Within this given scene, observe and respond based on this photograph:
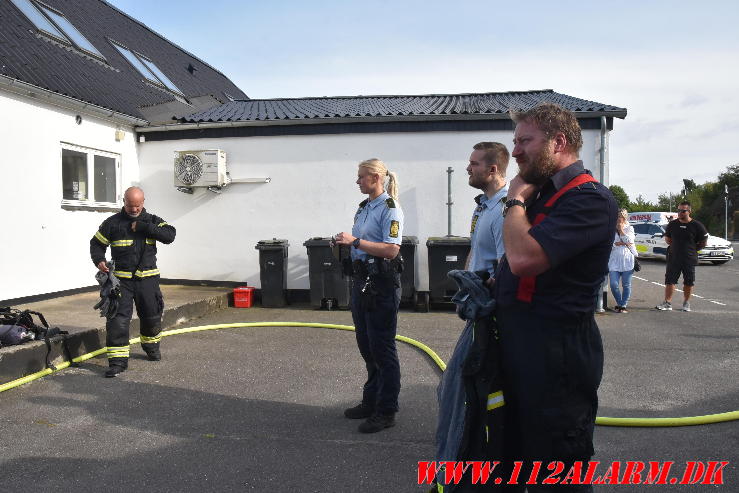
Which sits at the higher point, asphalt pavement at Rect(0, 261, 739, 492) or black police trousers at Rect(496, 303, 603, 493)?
black police trousers at Rect(496, 303, 603, 493)

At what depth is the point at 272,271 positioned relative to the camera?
9.02 m

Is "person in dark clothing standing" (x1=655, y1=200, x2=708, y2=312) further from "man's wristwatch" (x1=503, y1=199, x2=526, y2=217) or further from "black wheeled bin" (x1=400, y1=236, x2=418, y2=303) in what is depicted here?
"man's wristwatch" (x1=503, y1=199, x2=526, y2=217)

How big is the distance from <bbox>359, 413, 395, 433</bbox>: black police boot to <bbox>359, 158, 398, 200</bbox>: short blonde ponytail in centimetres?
161

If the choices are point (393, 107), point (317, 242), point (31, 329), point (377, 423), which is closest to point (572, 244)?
point (377, 423)

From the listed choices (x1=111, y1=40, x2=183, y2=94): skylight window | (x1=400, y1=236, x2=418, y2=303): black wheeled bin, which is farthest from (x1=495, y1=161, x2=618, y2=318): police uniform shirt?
(x1=111, y1=40, x2=183, y2=94): skylight window

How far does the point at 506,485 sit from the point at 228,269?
332 inches

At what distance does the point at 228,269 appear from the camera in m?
9.78

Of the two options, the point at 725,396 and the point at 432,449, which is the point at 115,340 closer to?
the point at 432,449

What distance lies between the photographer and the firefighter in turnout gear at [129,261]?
17.0ft

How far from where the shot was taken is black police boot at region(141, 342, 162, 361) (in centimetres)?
560

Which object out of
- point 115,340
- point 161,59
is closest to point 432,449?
point 115,340

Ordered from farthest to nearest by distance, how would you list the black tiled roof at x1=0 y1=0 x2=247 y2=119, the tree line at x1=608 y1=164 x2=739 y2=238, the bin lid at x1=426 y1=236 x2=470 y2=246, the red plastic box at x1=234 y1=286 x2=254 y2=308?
the tree line at x1=608 y1=164 x2=739 y2=238
the red plastic box at x1=234 y1=286 x2=254 y2=308
the bin lid at x1=426 y1=236 x2=470 y2=246
the black tiled roof at x1=0 y1=0 x2=247 y2=119

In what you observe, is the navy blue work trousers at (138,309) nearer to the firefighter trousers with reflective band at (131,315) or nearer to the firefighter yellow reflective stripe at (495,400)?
the firefighter trousers with reflective band at (131,315)

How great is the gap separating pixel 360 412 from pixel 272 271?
5343 millimetres
